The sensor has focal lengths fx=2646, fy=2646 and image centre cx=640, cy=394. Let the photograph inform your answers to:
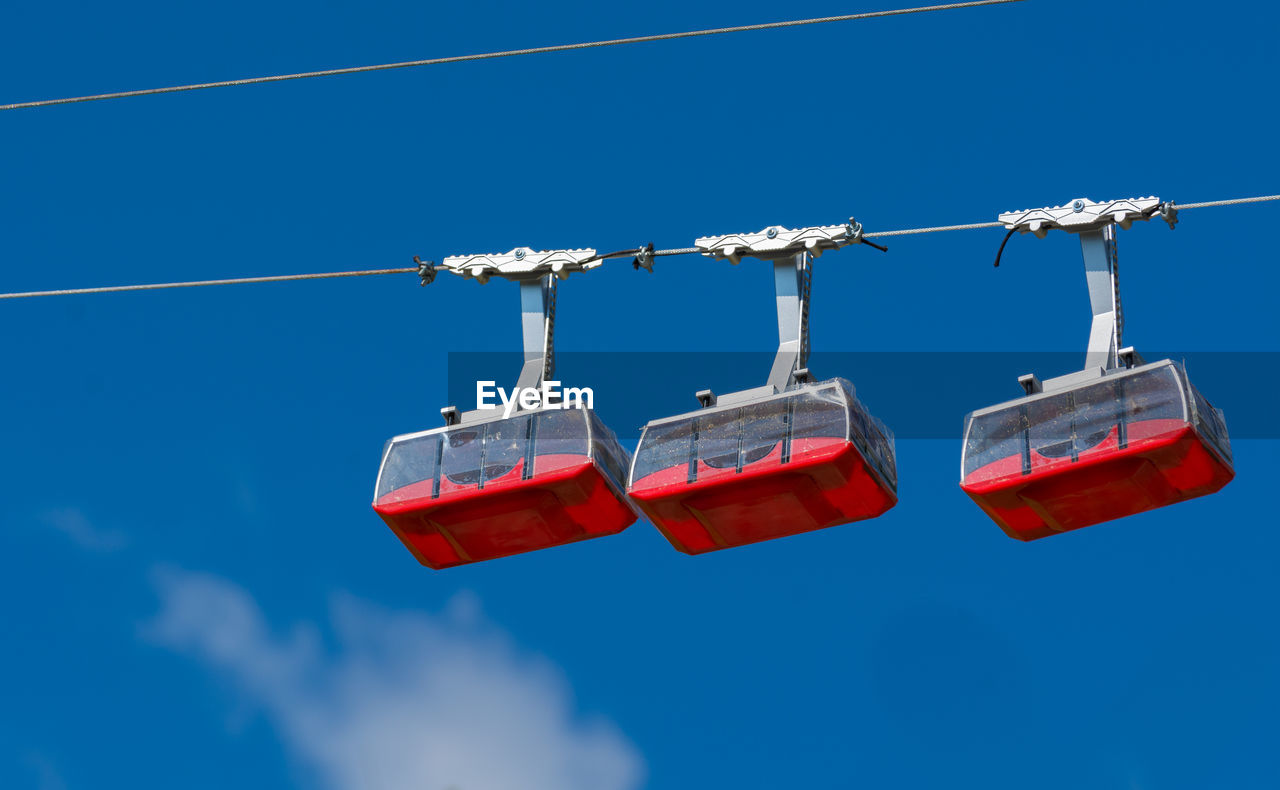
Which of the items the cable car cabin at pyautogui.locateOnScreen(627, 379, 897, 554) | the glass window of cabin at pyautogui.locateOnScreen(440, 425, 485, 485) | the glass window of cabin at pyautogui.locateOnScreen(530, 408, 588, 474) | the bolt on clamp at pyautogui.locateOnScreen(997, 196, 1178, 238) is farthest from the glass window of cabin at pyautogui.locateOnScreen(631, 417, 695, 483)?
the bolt on clamp at pyautogui.locateOnScreen(997, 196, 1178, 238)

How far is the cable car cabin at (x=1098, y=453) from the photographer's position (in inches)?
789

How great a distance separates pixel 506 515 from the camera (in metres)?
21.5

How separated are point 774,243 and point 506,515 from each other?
309 cm

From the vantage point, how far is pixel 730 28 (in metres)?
21.9

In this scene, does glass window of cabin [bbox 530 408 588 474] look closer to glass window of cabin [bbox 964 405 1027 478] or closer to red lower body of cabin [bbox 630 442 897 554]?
red lower body of cabin [bbox 630 442 897 554]

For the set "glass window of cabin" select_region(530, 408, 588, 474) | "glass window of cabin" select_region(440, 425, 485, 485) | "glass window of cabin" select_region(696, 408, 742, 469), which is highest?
"glass window of cabin" select_region(696, 408, 742, 469)

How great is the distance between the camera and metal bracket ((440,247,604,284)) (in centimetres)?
2208

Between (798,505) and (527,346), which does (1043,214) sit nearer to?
(798,505)

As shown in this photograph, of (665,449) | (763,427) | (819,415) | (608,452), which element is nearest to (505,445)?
(608,452)

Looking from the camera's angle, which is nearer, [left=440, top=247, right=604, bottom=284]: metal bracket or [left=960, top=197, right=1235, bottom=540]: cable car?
[left=960, top=197, right=1235, bottom=540]: cable car

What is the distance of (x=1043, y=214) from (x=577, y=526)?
448 centimetres

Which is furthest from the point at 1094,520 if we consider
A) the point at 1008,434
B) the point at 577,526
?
the point at 577,526

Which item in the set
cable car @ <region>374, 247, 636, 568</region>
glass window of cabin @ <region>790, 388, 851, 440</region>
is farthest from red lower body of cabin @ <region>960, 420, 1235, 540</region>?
cable car @ <region>374, 247, 636, 568</region>

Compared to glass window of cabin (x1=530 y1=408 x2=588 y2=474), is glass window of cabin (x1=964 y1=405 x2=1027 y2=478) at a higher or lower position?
higher
